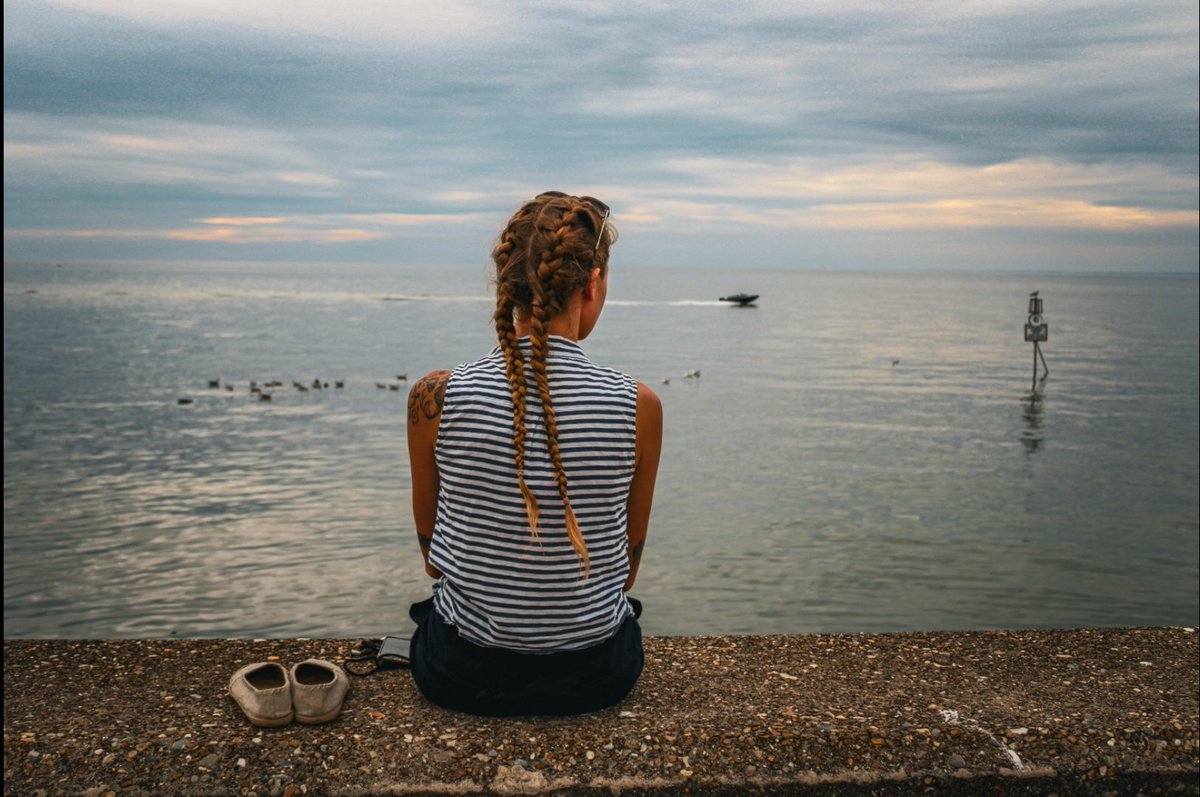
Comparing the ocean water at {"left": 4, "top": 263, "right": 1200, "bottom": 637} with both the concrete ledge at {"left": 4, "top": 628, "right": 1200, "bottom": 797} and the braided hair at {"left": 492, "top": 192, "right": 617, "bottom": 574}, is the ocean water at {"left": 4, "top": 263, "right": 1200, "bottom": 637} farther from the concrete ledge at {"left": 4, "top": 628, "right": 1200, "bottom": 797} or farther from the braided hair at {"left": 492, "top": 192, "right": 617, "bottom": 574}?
the concrete ledge at {"left": 4, "top": 628, "right": 1200, "bottom": 797}

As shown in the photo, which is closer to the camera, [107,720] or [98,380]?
[107,720]

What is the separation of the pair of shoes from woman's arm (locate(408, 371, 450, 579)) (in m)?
0.54

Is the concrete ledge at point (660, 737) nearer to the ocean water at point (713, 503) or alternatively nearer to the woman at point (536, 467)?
the woman at point (536, 467)

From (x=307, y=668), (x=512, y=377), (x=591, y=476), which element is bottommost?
(x=307, y=668)

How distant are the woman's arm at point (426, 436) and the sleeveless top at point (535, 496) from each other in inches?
1.7

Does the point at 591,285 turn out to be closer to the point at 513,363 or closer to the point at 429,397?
the point at 513,363

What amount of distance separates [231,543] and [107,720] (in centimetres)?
1000

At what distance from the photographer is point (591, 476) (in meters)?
3.19

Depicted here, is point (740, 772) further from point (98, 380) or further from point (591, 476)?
point (98, 380)

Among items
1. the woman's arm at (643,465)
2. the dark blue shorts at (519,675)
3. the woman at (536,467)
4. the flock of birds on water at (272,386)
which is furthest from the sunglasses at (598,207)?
the flock of birds on water at (272,386)

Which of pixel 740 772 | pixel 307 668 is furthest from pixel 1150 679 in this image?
pixel 307 668

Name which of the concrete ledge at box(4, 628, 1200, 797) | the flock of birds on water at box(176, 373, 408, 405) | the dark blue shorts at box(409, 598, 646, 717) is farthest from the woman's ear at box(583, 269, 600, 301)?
the flock of birds on water at box(176, 373, 408, 405)

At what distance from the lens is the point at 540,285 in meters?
3.08

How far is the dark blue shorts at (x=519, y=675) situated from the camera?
343cm
